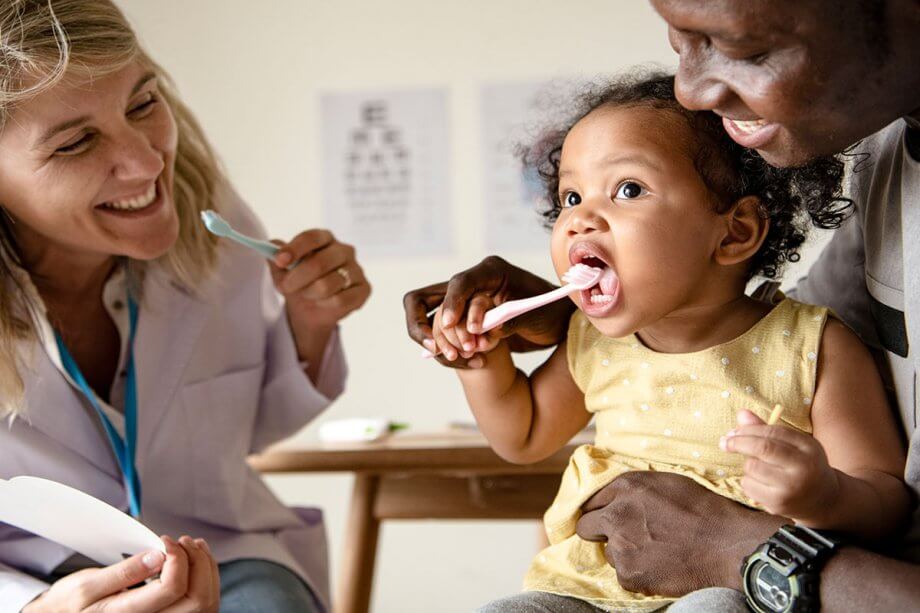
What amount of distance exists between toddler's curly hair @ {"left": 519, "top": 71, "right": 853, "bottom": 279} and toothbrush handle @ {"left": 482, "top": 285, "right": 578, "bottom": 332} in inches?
8.0

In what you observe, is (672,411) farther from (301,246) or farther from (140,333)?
(140,333)

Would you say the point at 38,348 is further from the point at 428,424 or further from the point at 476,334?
the point at 428,424

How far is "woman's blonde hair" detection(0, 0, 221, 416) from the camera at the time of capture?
136 centimetres

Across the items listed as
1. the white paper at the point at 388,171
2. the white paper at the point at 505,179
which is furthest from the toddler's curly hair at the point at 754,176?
the white paper at the point at 388,171

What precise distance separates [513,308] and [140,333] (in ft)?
2.45

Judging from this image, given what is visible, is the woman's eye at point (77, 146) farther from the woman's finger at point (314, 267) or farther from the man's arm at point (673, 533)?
the man's arm at point (673, 533)

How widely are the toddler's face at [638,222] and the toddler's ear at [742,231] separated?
0.01m

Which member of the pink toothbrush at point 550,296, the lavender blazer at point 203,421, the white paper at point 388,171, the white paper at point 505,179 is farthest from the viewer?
the white paper at point 388,171

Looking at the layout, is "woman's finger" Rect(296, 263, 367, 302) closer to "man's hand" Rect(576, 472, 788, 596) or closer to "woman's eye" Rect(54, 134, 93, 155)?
"woman's eye" Rect(54, 134, 93, 155)

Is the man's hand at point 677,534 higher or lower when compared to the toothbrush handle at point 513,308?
lower

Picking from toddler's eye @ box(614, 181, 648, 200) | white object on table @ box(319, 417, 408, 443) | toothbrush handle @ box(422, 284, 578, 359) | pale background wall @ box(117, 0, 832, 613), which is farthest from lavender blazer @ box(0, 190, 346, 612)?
pale background wall @ box(117, 0, 832, 613)

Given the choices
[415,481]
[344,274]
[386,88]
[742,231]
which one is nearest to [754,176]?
[742,231]

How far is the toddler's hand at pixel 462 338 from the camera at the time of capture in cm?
115

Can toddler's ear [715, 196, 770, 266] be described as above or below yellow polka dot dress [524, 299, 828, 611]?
above
